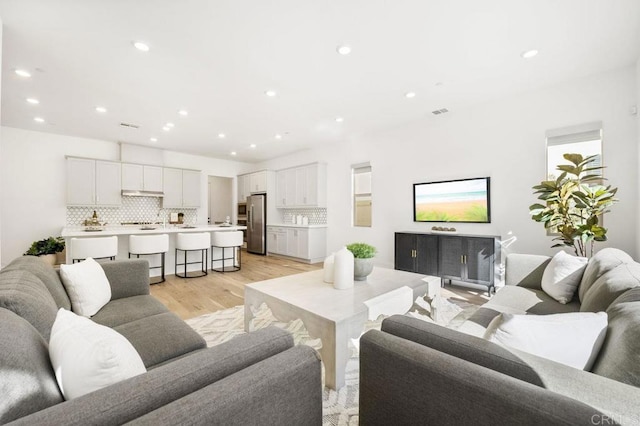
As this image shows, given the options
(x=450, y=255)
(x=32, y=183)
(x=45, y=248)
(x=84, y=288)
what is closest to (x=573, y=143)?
(x=450, y=255)

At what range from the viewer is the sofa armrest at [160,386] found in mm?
573

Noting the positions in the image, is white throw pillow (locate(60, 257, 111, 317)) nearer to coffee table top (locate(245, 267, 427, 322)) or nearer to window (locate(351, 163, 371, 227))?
coffee table top (locate(245, 267, 427, 322))

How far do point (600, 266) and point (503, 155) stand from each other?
2.70 meters

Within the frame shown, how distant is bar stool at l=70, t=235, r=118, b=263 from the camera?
12.6 ft

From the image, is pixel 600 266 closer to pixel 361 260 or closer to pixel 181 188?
pixel 361 260

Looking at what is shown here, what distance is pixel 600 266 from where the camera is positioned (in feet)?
6.22

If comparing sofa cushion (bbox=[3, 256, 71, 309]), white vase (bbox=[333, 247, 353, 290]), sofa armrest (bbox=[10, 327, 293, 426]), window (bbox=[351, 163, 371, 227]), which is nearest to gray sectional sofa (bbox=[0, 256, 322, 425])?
sofa armrest (bbox=[10, 327, 293, 426])

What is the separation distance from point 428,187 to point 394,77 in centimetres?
218

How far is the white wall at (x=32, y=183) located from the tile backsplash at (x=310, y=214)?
15.1 ft

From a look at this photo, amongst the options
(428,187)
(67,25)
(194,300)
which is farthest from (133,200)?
(428,187)

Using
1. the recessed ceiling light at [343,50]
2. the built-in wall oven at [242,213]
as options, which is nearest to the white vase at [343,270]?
the recessed ceiling light at [343,50]

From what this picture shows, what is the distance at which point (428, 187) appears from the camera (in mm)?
4930

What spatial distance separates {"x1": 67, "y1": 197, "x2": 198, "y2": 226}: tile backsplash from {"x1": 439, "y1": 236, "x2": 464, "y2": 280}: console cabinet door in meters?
6.19

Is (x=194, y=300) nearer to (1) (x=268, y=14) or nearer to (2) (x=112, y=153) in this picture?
(1) (x=268, y=14)
